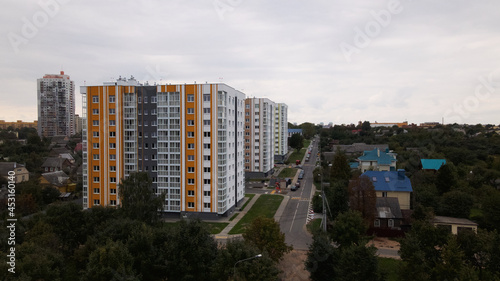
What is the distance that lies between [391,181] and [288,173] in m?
32.9

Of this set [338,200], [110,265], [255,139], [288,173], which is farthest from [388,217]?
[288,173]

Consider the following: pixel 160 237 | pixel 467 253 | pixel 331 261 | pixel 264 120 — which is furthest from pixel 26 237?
pixel 264 120

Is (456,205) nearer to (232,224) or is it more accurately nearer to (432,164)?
(432,164)

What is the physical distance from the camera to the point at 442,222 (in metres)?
31.1

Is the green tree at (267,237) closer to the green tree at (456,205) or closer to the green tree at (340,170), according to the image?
the green tree at (456,205)

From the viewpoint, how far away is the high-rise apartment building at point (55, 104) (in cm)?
9519

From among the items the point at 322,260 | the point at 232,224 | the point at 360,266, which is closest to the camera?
the point at 360,266

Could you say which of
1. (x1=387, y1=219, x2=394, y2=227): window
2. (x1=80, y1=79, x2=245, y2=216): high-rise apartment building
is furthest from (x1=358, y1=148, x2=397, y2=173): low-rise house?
(x1=80, y1=79, x2=245, y2=216): high-rise apartment building

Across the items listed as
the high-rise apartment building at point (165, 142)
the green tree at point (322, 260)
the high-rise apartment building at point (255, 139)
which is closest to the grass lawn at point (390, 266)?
the green tree at point (322, 260)

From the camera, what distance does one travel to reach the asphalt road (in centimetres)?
3105

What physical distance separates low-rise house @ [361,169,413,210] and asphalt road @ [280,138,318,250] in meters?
9.60

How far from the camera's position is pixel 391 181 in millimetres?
39688

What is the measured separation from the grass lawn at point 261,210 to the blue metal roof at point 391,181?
1296cm

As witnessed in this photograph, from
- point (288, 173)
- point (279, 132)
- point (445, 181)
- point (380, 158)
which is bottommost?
point (288, 173)
